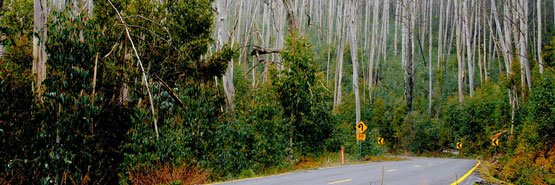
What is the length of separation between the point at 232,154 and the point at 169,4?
543 centimetres

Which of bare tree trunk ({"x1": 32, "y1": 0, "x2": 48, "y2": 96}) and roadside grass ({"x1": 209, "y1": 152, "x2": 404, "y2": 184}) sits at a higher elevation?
bare tree trunk ({"x1": 32, "y1": 0, "x2": 48, "y2": 96})

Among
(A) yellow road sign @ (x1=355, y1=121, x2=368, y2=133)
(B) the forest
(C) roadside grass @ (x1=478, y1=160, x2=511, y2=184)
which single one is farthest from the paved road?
(A) yellow road sign @ (x1=355, y1=121, x2=368, y2=133)

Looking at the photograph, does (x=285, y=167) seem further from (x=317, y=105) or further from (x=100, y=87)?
(x=100, y=87)

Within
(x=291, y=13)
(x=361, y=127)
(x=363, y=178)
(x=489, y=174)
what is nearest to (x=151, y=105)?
(x=363, y=178)

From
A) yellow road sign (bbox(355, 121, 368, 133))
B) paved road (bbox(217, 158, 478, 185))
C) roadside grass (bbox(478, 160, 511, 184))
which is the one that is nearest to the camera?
paved road (bbox(217, 158, 478, 185))

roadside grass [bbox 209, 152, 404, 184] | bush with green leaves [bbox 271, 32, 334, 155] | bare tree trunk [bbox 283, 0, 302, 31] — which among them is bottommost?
roadside grass [bbox 209, 152, 404, 184]

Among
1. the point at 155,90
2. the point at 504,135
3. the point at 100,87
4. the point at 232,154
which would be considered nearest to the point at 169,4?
the point at 155,90

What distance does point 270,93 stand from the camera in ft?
59.5

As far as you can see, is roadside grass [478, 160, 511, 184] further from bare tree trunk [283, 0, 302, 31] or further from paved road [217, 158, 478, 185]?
bare tree trunk [283, 0, 302, 31]

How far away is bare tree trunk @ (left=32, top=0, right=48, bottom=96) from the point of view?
884 cm

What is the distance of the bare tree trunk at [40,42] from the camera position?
8.84 meters

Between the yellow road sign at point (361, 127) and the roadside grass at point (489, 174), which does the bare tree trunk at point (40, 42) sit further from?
the yellow road sign at point (361, 127)

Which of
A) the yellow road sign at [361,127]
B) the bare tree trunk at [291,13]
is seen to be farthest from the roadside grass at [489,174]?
the bare tree trunk at [291,13]

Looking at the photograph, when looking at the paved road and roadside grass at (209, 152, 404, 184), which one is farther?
roadside grass at (209, 152, 404, 184)
